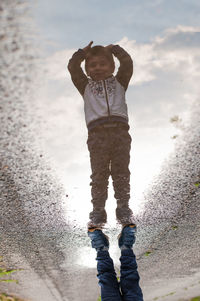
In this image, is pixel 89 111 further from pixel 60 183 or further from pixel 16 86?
pixel 60 183

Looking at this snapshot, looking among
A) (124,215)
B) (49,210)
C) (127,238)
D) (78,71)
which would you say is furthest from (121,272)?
(49,210)

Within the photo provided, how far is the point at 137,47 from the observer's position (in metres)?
2.28

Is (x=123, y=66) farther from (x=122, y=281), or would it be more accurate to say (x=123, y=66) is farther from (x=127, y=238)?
(x=122, y=281)

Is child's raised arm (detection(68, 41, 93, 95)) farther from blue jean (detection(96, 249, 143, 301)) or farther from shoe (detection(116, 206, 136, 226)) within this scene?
blue jean (detection(96, 249, 143, 301))

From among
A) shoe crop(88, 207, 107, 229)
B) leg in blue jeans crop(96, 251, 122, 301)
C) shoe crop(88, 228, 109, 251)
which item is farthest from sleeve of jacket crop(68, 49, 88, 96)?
leg in blue jeans crop(96, 251, 122, 301)

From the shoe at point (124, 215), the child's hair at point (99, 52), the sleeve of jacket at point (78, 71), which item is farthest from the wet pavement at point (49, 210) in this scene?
the shoe at point (124, 215)

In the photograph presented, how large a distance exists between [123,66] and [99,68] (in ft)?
0.62

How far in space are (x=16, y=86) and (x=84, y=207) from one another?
1.90m

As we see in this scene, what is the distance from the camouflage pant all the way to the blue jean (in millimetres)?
420

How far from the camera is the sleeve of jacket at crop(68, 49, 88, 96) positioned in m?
2.22

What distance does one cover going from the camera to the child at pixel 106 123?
2.33 meters

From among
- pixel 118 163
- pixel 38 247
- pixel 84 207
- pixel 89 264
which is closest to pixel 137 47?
pixel 118 163

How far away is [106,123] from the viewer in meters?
2.31

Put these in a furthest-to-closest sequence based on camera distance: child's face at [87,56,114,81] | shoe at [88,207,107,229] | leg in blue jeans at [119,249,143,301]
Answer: shoe at [88,207,107,229]
child's face at [87,56,114,81]
leg in blue jeans at [119,249,143,301]
